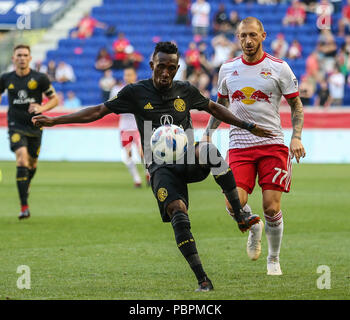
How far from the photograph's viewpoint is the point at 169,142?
7016mm

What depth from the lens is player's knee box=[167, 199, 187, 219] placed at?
709 centimetres

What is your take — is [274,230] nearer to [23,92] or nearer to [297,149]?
[297,149]

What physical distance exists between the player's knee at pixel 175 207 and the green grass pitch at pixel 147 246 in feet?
2.19

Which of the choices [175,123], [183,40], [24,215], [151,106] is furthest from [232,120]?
[183,40]

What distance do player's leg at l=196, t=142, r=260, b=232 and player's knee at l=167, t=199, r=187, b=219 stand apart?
37cm

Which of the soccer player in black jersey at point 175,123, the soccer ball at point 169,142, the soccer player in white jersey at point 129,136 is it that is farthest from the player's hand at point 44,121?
the soccer player in white jersey at point 129,136

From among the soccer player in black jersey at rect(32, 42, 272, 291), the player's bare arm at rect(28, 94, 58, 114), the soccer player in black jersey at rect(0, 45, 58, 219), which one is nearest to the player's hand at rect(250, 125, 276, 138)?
the soccer player in black jersey at rect(32, 42, 272, 291)

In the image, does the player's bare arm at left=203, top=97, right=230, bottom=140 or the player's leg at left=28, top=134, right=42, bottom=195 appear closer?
→ the player's bare arm at left=203, top=97, right=230, bottom=140

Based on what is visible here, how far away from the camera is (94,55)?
3266cm

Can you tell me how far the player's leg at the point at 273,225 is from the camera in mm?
8227

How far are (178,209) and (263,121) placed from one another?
1.74m

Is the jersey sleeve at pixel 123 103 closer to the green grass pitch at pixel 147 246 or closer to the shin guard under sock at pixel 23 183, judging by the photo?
the green grass pitch at pixel 147 246

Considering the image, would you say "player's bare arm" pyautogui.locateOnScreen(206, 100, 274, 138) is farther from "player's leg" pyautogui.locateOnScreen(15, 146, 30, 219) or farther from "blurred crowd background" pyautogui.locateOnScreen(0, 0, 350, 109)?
"blurred crowd background" pyautogui.locateOnScreen(0, 0, 350, 109)
